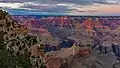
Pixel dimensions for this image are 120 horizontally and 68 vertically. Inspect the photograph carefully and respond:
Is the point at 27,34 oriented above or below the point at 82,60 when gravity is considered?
above

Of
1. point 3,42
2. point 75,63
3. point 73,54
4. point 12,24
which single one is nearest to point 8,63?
point 3,42

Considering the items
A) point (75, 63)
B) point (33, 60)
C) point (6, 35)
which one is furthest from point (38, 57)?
point (75, 63)

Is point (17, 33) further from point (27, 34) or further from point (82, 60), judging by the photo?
point (82, 60)

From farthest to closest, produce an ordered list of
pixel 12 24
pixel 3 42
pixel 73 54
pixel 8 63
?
pixel 73 54, pixel 12 24, pixel 3 42, pixel 8 63

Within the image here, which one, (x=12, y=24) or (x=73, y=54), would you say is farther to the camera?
(x=73, y=54)

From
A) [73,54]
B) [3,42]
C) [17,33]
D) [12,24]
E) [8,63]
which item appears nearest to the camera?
[8,63]

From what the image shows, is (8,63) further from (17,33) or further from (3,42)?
(17,33)

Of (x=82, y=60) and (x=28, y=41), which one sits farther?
(x=82, y=60)

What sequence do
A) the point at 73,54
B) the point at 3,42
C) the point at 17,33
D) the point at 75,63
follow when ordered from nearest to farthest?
the point at 3,42
the point at 17,33
the point at 75,63
the point at 73,54

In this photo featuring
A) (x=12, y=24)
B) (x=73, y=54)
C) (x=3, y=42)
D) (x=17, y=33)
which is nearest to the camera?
(x=3, y=42)
